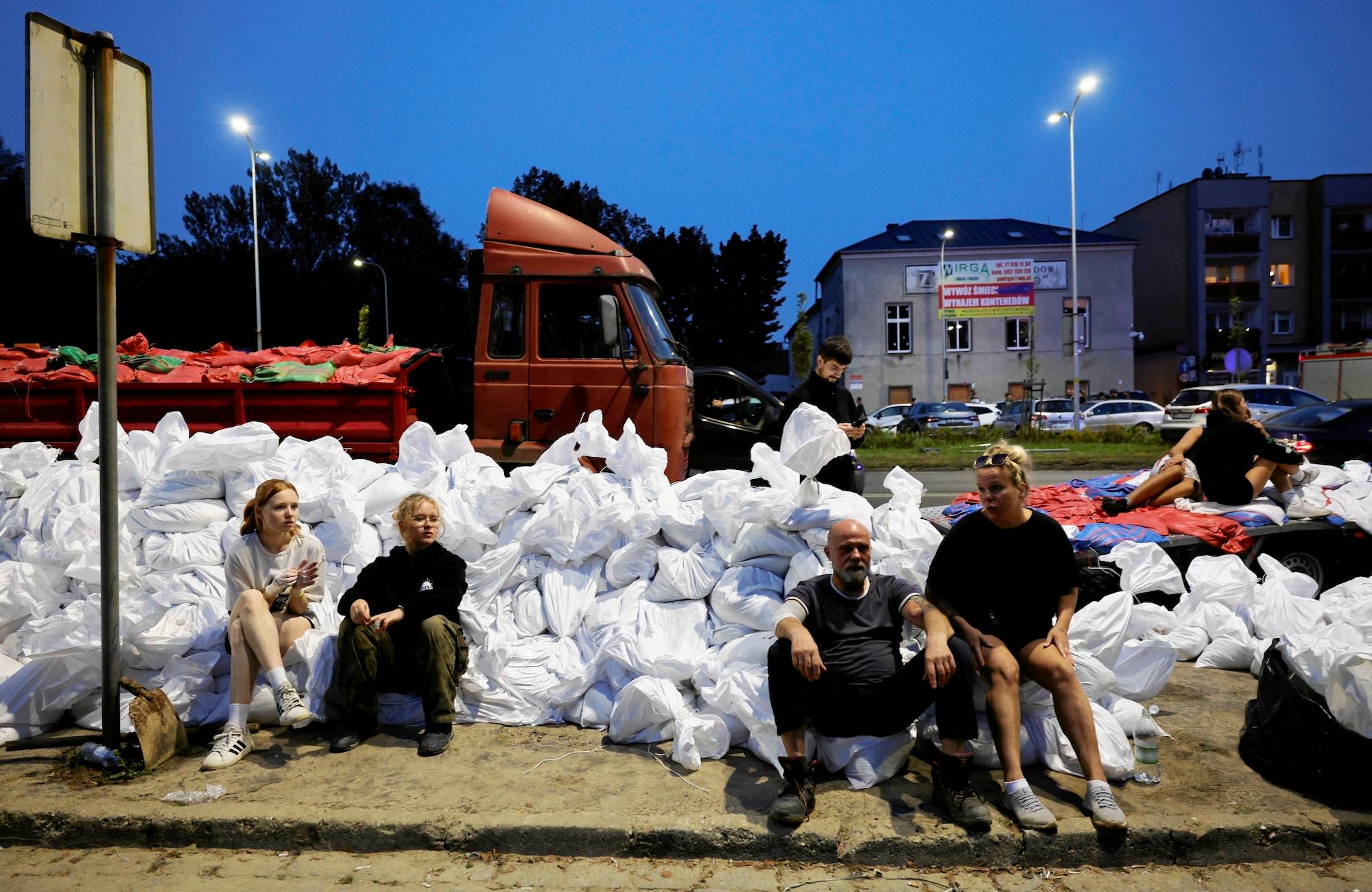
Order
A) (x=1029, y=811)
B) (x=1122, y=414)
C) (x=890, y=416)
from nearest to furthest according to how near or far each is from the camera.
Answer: (x=1029, y=811) → (x=1122, y=414) → (x=890, y=416)

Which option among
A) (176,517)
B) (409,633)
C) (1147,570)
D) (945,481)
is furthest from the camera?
(945,481)

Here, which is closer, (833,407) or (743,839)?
(743,839)

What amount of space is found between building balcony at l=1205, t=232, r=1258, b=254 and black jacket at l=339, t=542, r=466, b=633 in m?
50.8

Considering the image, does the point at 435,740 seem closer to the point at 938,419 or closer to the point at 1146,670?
the point at 1146,670

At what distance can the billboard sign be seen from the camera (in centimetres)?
3666

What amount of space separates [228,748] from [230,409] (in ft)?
12.4

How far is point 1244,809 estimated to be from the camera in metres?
3.15

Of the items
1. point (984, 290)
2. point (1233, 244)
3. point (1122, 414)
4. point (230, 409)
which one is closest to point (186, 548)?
point (230, 409)

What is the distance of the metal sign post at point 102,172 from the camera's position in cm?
326

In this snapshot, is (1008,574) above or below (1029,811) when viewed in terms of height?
above

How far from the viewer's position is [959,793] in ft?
10.3

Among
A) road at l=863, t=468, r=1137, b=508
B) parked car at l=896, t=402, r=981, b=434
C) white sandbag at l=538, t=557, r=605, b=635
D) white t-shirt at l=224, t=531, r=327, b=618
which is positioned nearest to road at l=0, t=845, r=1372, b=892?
white t-shirt at l=224, t=531, r=327, b=618

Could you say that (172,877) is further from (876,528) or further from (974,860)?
(876,528)

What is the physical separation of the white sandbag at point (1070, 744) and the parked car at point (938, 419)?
67.8ft
